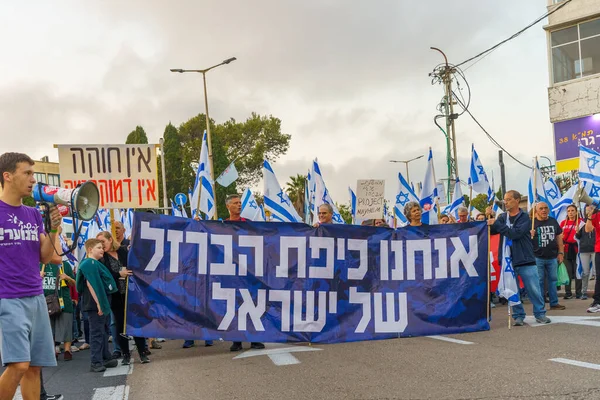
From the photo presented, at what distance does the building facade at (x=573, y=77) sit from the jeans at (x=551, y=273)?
17.5m

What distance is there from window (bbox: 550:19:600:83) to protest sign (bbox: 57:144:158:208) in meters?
22.5

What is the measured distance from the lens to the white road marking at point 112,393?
20.8ft

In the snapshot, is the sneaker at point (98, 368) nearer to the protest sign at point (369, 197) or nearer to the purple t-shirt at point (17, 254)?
the purple t-shirt at point (17, 254)

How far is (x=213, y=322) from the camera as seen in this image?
891cm

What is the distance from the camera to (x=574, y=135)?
2894cm

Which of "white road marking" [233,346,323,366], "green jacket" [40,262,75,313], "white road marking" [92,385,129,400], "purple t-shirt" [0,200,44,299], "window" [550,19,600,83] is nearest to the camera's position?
"purple t-shirt" [0,200,44,299]

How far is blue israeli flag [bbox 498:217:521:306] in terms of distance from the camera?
9.63 metres

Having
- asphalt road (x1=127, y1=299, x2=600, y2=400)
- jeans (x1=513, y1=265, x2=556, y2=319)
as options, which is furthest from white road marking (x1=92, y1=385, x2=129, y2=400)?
jeans (x1=513, y1=265, x2=556, y2=319)

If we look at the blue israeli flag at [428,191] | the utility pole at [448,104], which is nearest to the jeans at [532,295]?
the blue israeli flag at [428,191]

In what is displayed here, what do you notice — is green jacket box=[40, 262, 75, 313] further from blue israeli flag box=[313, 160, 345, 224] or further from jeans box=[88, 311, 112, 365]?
blue israeli flag box=[313, 160, 345, 224]

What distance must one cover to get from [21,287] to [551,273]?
31.6 ft

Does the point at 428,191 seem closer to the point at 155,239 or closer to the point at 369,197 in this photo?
the point at 369,197

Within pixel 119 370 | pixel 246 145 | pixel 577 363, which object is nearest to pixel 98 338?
pixel 119 370

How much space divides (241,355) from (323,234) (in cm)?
198
